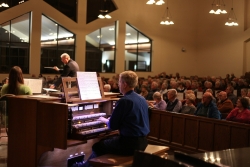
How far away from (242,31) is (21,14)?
411 inches

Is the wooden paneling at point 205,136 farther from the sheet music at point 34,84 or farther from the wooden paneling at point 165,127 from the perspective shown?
the sheet music at point 34,84

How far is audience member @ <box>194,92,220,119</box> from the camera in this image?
22.2ft

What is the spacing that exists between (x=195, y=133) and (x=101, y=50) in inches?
469

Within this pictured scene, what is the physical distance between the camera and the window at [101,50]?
17.9 m

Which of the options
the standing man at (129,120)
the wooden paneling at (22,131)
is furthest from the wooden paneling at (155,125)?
the wooden paneling at (22,131)

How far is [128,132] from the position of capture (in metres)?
4.36

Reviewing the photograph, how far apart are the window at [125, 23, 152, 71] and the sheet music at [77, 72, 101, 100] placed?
45.0 feet

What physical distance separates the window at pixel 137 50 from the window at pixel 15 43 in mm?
5181

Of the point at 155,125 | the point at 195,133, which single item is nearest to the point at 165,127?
the point at 155,125

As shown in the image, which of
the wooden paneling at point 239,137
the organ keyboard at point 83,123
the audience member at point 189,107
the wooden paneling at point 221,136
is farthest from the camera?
the audience member at point 189,107

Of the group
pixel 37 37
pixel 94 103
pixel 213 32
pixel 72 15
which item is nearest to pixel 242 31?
pixel 213 32

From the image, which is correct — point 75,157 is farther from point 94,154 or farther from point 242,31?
point 242,31

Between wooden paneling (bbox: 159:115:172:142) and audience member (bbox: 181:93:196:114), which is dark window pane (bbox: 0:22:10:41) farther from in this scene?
audience member (bbox: 181:93:196:114)

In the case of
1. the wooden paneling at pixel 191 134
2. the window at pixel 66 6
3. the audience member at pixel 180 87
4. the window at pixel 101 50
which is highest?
the window at pixel 66 6
